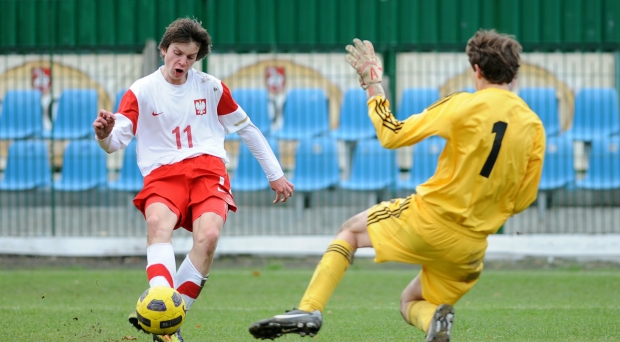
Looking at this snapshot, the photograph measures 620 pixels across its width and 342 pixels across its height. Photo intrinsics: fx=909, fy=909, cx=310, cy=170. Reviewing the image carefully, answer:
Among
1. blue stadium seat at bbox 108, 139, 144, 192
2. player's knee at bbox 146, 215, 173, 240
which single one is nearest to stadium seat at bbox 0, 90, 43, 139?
blue stadium seat at bbox 108, 139, 144, 192

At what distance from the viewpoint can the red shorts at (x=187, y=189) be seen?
6023mm

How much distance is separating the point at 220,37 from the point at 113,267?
3667 mm

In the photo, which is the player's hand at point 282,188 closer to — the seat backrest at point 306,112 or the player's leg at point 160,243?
the player's leg at point 160,243

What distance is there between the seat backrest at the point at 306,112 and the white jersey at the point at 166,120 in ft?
20.1

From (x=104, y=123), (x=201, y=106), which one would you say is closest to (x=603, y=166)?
(x=201, y=106)

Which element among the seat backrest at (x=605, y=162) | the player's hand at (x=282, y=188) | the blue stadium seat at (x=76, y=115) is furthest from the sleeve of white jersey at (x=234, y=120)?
the seat backrest at (x=605, y=162)

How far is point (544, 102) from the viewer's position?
1221cm

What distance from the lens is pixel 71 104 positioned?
40.9ft

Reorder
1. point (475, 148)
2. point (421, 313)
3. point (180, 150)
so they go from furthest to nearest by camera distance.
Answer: point (180, 150)
point (421, 313)
point (475, 148)

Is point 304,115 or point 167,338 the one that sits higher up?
point 304,115

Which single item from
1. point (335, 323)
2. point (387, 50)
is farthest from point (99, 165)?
point (335, 323)

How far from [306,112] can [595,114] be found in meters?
3.94

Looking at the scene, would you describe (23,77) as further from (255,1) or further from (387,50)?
(387,50)

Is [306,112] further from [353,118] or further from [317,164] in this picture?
[317,164]
